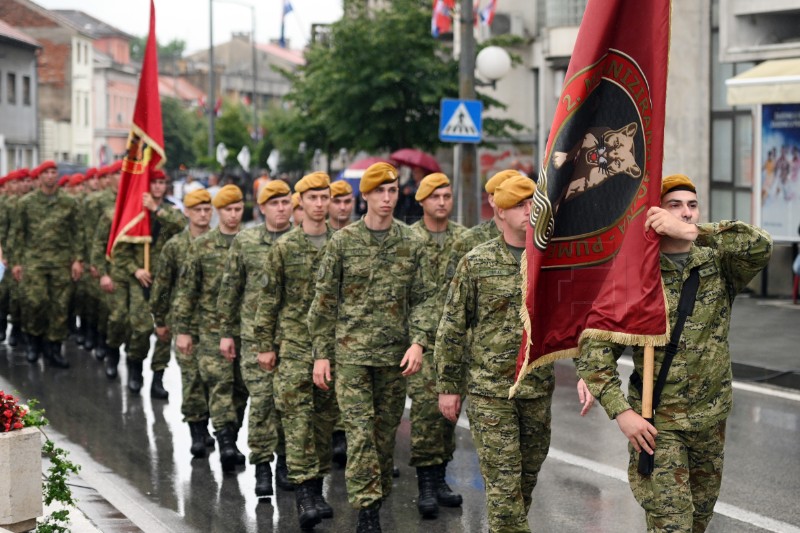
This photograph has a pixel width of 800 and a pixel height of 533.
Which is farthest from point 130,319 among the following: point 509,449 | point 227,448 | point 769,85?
point 769,85

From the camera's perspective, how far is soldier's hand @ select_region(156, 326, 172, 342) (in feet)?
40.4

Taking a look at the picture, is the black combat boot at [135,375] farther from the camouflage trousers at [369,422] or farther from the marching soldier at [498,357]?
the marching soldier at [498,357]

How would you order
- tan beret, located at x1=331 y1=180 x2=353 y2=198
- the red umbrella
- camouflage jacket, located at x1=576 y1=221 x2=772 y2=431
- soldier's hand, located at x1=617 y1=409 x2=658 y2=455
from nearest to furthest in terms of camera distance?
soldier's hand, located at x1=617 y1=409 x2=658 y2=455 → camouflage jacket, located at x1=576 y1=221 x2=772 y2=431 → tan beret, located at x1=331 y1=180 x2=353 y2=198 → the red umbrella

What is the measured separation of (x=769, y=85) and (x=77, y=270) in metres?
8.78

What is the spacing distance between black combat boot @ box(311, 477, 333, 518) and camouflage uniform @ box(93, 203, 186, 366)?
17.8 feet

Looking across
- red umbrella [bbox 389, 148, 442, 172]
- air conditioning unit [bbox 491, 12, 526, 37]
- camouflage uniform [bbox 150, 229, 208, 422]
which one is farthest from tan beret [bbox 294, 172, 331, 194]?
air conditioning unit [bbox 491, 12, 526, 37]

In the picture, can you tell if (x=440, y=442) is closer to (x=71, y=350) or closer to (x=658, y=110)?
(x=658, y=110)

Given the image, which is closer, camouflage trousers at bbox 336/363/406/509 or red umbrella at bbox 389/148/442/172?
camouflage trousers at bbox 336/363/406/509

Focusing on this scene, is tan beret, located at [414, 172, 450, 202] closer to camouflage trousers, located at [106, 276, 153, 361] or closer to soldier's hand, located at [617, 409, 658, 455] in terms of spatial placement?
soldier's hand, located at [617, 409, 658, 455]

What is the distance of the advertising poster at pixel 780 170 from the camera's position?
19422mm

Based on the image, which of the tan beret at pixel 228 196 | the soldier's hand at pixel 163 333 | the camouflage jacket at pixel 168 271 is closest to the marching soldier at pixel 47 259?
the soldier's hand at pixel 163 333

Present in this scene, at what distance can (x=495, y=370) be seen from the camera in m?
7.14

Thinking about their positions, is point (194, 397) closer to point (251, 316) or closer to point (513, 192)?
point (251, 316)

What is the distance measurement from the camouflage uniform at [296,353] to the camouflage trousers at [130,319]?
5.10 meters
